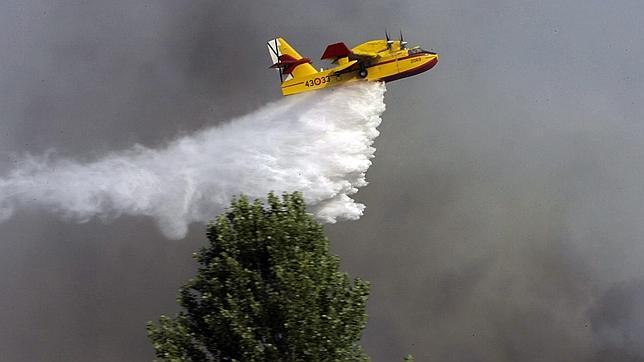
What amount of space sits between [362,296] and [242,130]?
114 feet

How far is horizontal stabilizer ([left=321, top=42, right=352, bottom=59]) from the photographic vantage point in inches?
3063

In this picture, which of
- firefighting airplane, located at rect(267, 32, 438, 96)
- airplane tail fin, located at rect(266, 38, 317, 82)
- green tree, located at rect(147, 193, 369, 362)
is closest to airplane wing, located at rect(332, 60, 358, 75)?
firefighting airplane, located at rect(267, 32, 438, 96)

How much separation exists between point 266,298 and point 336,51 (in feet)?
106

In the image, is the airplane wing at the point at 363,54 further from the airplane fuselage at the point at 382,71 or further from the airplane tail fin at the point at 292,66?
the airplane tail fin at the point at 292,66

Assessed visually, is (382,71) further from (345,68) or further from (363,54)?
(345,68)

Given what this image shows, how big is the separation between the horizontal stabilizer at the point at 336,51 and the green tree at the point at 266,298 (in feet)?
92.6

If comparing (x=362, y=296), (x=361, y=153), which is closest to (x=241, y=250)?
(x=362, y=296)

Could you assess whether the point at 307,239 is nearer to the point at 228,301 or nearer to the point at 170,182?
the point at 228,301

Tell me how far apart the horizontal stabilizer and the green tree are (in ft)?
92.6

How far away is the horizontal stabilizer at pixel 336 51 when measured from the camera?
7781cm

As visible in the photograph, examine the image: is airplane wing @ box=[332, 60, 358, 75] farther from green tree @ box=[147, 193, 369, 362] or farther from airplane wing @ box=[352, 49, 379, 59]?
green tree @ box=[147, 193, 369, 362]

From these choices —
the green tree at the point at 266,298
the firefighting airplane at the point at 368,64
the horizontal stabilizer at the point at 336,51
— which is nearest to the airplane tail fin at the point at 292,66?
the firefighting airplane at the point at 368,64

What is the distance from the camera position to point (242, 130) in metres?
82.9

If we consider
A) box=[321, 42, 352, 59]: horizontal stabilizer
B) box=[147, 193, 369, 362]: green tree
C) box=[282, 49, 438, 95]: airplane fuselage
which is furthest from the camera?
box=[282, 49, 438, 95]: airplane fuselage
